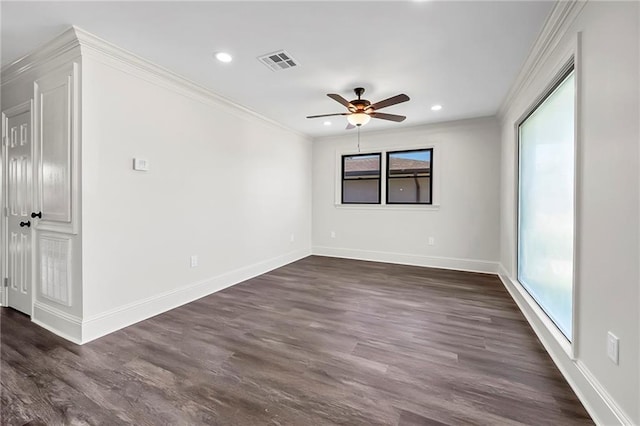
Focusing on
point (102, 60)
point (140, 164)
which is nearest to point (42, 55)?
point (102, 60)

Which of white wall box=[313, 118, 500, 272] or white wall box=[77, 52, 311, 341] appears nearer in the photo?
white wall box=[77, 52, 311, 341]

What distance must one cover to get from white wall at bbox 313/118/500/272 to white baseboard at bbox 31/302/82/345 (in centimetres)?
430

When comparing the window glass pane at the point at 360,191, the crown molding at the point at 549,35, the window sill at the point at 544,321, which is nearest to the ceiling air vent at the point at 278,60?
the crown molding at the point at 549,35

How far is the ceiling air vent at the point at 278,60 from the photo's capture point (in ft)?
8.42

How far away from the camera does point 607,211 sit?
58.5 inches

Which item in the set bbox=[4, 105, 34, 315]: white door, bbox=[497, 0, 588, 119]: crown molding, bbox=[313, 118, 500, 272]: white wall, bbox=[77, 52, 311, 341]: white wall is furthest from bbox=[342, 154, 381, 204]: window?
bbox=[4, 105, 34, 315]: white door

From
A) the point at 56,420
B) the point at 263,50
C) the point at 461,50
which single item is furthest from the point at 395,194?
the point at 56,420

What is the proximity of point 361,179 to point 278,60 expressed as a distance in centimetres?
343

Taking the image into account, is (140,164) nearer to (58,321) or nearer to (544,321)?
(58,321)

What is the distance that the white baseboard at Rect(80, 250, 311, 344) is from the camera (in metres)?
2.43

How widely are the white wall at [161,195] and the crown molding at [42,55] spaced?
19 centimetres

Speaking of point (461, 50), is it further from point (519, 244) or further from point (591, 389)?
point (591, 389)

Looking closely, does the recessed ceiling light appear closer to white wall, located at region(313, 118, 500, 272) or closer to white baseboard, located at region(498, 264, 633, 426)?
white wall, located at region(313, 118, 500, 272)

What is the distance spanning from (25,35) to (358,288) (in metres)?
4.18
